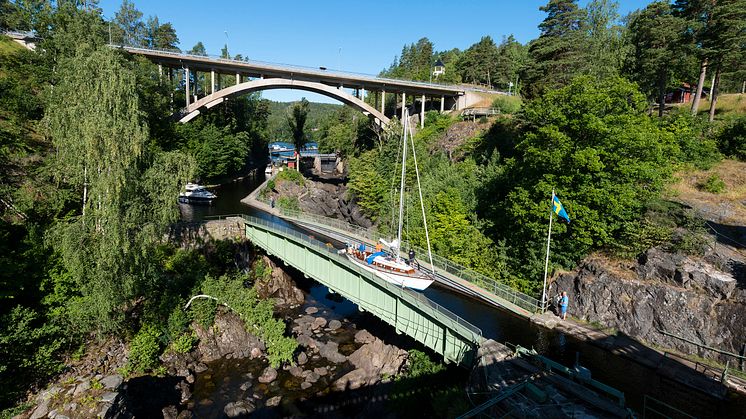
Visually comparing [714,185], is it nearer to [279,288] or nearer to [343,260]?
[343,260]

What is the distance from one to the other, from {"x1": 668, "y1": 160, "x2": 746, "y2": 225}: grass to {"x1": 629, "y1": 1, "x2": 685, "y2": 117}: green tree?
925 cm

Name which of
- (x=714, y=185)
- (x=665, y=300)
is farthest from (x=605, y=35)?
(x=665, y=300)

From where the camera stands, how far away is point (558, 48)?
118 feet

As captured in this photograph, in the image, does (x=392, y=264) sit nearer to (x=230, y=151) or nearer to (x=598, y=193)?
(x=598, y=193)

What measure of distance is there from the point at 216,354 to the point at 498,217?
1989 cm

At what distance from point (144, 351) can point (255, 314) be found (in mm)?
5616

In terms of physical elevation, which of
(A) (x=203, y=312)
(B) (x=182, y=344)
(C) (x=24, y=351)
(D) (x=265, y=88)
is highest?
(D) (x=265, y=88)

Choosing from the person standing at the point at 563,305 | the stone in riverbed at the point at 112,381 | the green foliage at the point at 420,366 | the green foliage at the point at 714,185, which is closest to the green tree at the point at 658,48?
the green foliage at the point at 714,185

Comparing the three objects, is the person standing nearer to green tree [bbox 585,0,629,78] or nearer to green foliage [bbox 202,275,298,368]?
green foliage [bbox 202,275,298,368]

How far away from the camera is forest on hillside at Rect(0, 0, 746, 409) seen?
597 inches

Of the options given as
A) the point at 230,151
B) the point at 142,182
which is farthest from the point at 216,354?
the point at 230,151

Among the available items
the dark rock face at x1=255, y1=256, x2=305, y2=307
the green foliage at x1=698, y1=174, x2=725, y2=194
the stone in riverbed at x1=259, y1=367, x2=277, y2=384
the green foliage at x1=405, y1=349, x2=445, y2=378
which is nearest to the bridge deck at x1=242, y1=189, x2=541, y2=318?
the dark rock face at x1=255, y1=256, x2=305, y2=307

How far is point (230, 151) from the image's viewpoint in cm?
5328

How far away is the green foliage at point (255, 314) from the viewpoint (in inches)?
768
